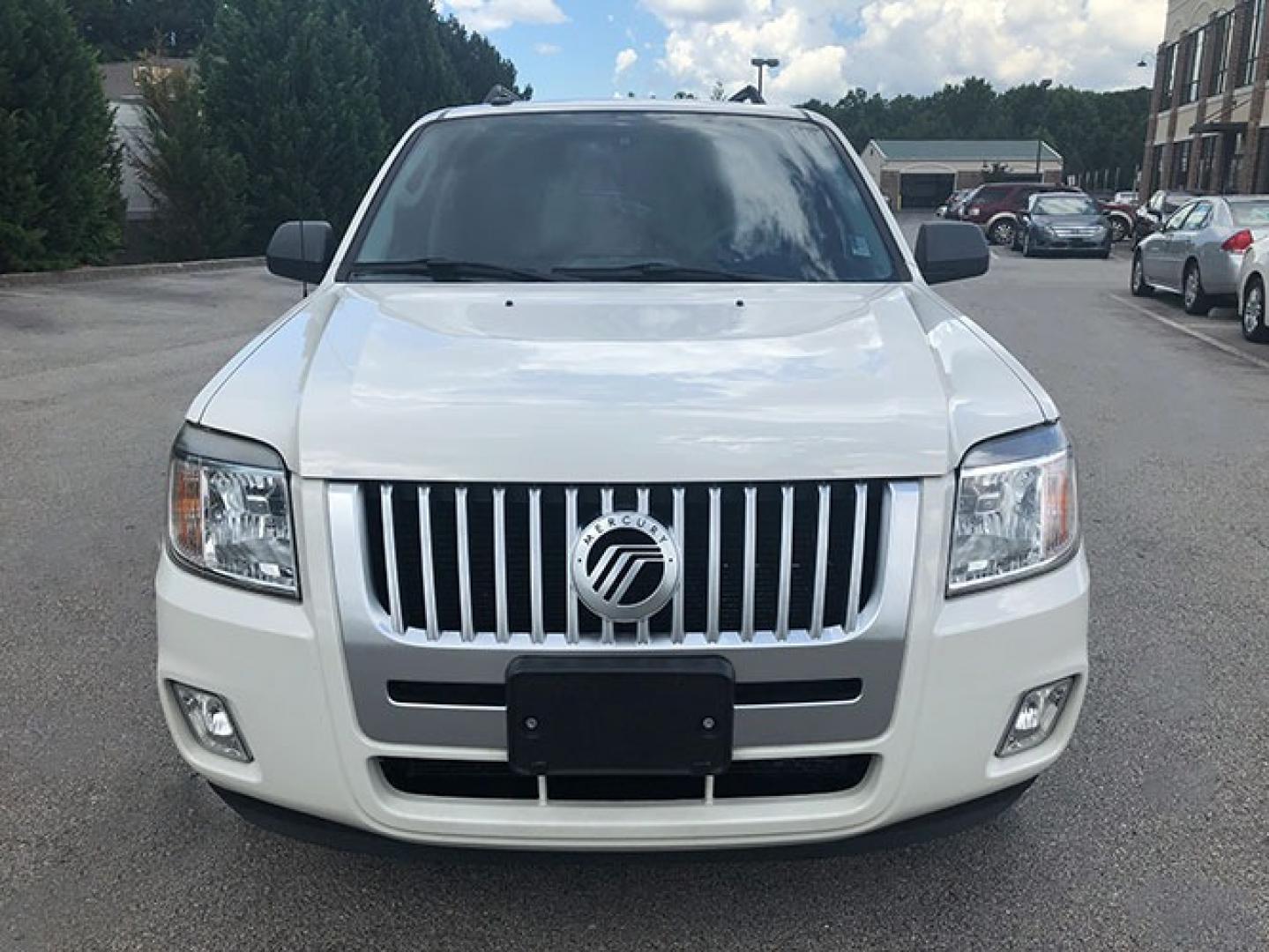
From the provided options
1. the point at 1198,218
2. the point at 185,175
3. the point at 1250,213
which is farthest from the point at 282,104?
the point at 1250,213

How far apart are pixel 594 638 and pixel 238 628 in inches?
27.1

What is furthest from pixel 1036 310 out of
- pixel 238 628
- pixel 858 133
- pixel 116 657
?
pixel 858 133

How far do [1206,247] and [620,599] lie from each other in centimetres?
1418

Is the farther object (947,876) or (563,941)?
(947,876)

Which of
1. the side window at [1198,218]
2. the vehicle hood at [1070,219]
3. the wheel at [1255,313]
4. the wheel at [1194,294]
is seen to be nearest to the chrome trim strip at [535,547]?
the wheel at [1255,313]

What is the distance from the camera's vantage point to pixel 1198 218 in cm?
1472

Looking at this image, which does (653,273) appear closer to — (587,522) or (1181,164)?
(587,522)

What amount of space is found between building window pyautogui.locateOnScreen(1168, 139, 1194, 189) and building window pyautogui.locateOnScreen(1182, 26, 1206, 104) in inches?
69.0

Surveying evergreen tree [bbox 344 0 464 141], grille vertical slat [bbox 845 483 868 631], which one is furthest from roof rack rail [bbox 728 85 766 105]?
evergreen tree [bbox 344 0 464 141]

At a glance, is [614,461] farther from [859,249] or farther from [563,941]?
[859,249]

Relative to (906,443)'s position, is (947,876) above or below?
below

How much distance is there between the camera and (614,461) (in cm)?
210

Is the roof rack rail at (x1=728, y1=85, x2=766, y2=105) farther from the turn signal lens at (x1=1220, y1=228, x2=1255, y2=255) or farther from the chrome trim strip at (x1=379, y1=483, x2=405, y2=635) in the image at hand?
the turn signal lens at (x1=1220, y1=228, x2=1255, y2=255)

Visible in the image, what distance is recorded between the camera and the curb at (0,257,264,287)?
49.4 feet
